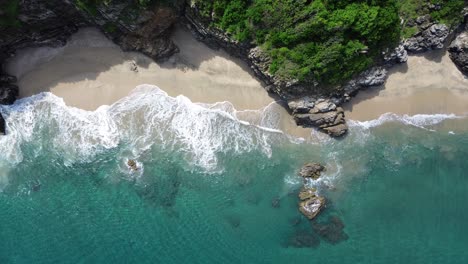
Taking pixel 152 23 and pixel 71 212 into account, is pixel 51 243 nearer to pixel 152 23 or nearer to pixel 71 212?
pixel 71 212

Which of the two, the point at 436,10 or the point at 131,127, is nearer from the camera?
the point at 436,10

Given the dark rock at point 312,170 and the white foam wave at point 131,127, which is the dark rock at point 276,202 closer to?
the dark rock at point 312,170

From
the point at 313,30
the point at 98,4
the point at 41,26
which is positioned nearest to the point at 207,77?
the point at 313,30

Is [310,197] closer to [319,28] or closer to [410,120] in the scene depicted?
[410,120]

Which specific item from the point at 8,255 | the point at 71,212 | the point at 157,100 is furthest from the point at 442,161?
the point at 8,255

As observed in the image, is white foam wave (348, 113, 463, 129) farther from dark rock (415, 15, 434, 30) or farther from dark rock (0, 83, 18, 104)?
dark rock (0, 83, 18, 104)

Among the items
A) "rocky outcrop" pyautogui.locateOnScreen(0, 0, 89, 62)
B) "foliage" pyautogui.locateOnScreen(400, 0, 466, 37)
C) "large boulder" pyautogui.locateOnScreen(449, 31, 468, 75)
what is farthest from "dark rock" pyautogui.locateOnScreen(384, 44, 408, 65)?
"rocky outcrop" pyautogui.locateOnScreen(0, 0, 89, 62)

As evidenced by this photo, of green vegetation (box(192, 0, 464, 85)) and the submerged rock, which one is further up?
green vegetation (box(192, 0, 464, 85))
